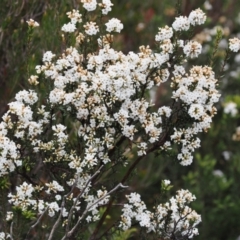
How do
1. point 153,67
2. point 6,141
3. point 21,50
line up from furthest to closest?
point 21,50, point 153,67, point 6,141

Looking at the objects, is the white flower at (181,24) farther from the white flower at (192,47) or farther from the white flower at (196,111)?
the white flower at (196,111)

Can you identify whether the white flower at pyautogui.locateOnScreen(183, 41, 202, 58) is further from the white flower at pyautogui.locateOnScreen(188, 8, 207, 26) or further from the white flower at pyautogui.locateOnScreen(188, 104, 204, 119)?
the white flower at pyautogui.locateOnScreen(188, 104, 204, 119)

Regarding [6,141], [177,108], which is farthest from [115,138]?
[6,141]

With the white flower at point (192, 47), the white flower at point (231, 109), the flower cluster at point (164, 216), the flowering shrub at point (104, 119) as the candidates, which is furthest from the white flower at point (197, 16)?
the white flower at point (231, 109)

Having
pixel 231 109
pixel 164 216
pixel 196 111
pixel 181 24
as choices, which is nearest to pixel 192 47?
pixel 181 24

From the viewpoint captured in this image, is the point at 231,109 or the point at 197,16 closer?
Answer: the point at 197,16

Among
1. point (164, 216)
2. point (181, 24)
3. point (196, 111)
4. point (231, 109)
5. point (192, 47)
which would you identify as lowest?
point (164, 216)

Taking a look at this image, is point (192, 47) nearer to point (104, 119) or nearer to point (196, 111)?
point (196, 111)

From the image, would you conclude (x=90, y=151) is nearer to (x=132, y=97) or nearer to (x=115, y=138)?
(x=115, y=138)
